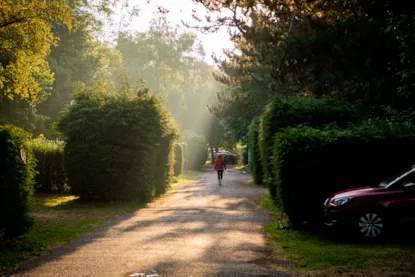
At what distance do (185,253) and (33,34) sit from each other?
15240 millimetres

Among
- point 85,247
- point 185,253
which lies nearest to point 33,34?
point 85,247

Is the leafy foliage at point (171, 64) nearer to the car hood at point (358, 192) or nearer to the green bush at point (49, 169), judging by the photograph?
the green bush at point (49, 169)

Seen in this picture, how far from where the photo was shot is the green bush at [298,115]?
17.3m

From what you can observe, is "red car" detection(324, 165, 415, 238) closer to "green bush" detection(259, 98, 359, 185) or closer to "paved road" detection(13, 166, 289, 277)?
"paved road" detection(13, 166, 289, 277)

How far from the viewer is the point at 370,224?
954 cm

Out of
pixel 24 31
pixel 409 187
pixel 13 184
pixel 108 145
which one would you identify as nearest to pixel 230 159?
pixel 24 31

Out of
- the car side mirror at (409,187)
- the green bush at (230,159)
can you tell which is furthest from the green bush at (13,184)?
the green bush at (230,159)

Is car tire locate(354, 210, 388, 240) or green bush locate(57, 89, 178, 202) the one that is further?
green bush locate(57, 89, 178, 202)

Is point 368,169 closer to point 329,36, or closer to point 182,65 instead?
point 329,36

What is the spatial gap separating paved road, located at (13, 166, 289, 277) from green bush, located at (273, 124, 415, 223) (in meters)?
1.58

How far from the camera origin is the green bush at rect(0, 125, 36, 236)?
31.1 feet

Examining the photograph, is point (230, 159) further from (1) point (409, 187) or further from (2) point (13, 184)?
(2) point (13, 184)

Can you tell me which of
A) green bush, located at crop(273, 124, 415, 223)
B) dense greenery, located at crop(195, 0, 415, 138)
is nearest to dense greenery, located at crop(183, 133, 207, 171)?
dense greenery, located at crop(195, 0, 415, 138)

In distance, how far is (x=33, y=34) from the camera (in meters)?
19.9
